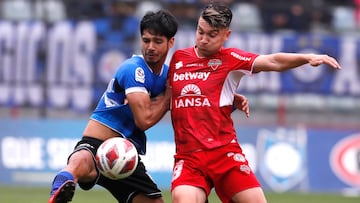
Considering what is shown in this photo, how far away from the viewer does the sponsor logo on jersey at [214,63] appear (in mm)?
8500

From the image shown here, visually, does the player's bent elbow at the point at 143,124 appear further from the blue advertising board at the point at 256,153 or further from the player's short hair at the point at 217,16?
the blue advertising board at the point at 256,153

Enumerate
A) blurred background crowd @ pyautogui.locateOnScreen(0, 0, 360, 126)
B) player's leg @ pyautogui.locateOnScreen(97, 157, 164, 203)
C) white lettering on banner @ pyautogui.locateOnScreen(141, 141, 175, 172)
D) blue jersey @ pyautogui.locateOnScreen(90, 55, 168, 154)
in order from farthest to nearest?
blurred background crowd @ pyautogui.locateOnScreen(0, 0, 360, 126), white lettering on banner @ pyautogui.locateOnScreen(141, 141, 175, 172), player's leg @ pyautogui.locateOnScreen(97, 157, 164, 203), blue jersey @ pyautogui.locateOnScreen(90, 55, 168, 154)

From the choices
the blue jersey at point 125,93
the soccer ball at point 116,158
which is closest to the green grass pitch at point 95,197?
the blue jersey at point 125,93

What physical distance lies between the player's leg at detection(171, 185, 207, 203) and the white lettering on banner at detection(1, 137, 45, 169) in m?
10.0

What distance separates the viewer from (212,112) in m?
8.38

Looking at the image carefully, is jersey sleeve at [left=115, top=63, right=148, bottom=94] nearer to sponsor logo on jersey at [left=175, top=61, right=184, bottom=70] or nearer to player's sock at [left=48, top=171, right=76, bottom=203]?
sponsor logo on jersey at [left=175, top=61, right=184, bottom=70]

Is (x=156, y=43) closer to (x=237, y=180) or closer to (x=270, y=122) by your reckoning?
(x=237, y=180)

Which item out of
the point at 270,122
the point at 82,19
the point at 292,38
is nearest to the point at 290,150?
the point at 270,122

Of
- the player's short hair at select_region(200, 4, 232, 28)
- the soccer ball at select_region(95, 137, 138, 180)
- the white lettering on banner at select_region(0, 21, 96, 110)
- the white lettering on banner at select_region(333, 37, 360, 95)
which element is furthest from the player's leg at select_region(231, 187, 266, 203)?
the white lettering on banner at select_region(333, 37, 360, 95)

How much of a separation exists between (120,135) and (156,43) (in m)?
0.97

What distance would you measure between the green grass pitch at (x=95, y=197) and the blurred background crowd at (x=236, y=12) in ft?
11.8

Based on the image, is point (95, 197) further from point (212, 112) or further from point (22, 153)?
point (212, 112)

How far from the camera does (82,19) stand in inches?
739

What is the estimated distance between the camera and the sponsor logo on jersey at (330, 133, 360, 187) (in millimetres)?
18297
